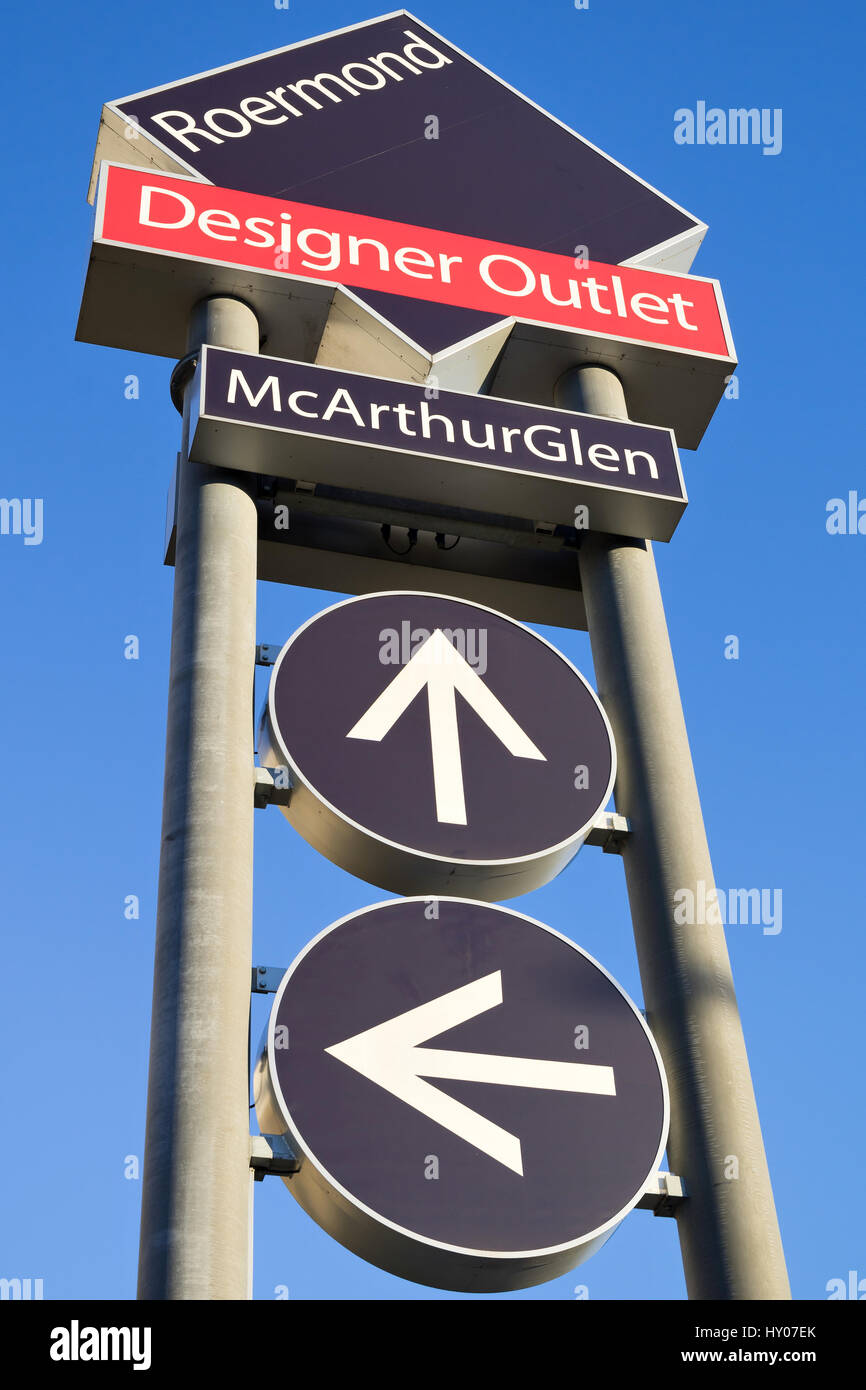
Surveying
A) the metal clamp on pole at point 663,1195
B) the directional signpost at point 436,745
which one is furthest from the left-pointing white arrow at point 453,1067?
the directional signpost at point 436,745

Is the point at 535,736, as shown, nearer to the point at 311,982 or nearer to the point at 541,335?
the point at 311,982

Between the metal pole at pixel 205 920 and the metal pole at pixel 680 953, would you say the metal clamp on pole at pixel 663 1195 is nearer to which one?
the metal pole at pixel 680 953

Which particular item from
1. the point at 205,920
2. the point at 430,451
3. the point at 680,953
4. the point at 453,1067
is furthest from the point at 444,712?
the point at 453,1067

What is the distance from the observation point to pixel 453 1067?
10211 mm

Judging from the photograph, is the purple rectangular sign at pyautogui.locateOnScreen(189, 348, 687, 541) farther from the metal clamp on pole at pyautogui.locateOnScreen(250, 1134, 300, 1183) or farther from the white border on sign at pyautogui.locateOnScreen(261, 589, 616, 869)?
the metal clamp on pole at pyautogui.locateOnScreen(250, 1134, 300, 1183)

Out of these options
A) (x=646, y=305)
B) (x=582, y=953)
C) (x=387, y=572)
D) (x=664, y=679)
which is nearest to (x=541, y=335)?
(x=646, y=305)

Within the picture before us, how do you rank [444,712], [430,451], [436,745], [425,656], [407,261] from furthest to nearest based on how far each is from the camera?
[407,261] < [430,451] < [425,656] < [444,712] < [436,745]

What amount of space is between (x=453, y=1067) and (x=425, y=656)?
340cm

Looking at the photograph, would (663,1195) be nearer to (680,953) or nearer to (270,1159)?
(680,953)

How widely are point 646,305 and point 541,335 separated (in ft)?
3.61

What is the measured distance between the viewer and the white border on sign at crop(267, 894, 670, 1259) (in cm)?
937

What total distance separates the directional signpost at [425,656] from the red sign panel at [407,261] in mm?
34

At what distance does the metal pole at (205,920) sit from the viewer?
916cm
